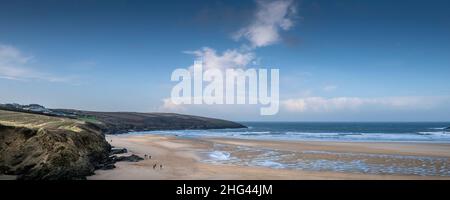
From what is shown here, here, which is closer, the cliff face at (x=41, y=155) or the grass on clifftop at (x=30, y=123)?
the cliff face at (x=41, y=155)

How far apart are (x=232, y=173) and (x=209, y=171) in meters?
1.74

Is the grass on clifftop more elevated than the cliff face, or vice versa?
the grass on clifftop

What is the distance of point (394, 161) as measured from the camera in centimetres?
3036

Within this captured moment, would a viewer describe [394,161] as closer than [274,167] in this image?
No

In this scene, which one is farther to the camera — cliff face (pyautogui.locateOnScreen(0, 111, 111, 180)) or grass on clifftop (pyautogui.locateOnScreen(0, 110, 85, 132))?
grass on clifftop (pyautogui.locateOnScreen(0, 110, 85, 132))

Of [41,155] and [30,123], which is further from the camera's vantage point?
[30,123]

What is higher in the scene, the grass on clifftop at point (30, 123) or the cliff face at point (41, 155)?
the grass on clifftop at point (30, 123)

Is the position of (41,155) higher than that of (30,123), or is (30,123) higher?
(30,123)
